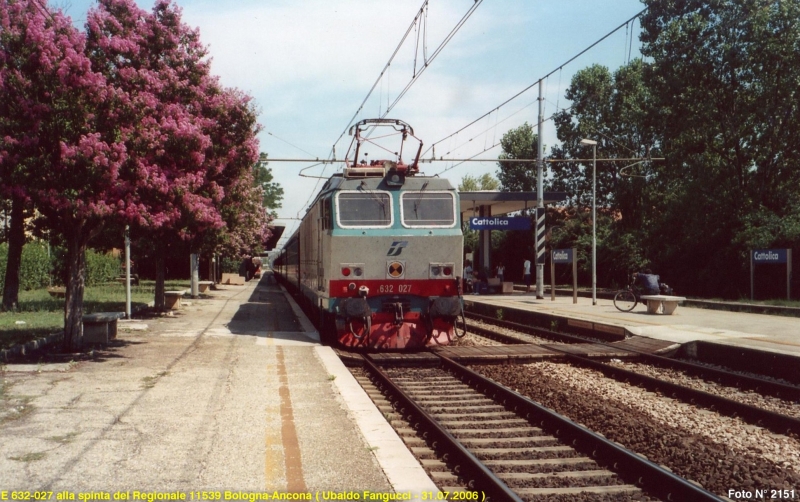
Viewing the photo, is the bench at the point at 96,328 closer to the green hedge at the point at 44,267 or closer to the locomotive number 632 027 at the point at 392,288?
the locomotive number 632 027 at the point at 392,288

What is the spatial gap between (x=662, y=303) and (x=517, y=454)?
1515cm

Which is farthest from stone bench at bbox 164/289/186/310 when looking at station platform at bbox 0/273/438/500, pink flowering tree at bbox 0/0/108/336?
pink flowering tree at bbox 0/0/108/336

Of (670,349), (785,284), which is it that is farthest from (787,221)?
(670,349)

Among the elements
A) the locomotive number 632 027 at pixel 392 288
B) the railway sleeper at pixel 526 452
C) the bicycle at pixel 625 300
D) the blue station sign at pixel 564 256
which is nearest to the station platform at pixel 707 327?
the bicycle at pixel 625 300

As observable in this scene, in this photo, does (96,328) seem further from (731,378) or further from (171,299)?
(731,378)

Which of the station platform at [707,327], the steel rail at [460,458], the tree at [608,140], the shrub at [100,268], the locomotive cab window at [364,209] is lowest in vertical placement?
the steel rail at [460,458]

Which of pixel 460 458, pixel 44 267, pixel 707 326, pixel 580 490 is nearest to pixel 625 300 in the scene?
pixel 707 326

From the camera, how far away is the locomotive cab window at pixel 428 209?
14.6 metres

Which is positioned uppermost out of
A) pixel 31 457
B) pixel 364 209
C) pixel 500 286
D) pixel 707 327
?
pixel 364 209

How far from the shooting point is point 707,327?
1702 centimetres

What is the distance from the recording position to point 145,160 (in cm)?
1130

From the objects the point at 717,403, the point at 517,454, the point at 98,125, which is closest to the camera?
the point at 517,454

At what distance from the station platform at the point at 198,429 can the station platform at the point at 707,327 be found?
682 centimetres

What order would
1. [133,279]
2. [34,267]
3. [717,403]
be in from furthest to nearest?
[133,279] → [34,267] → [717,403]
